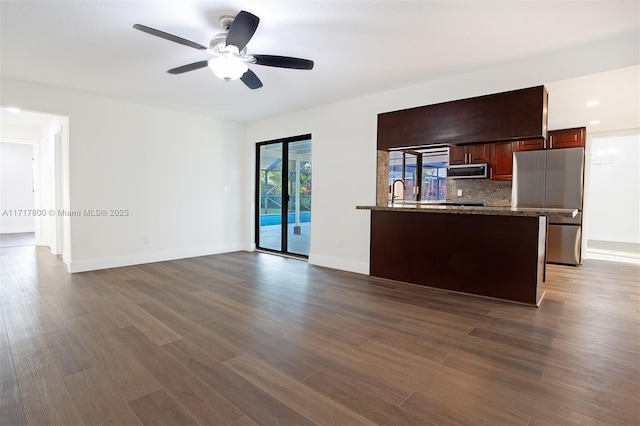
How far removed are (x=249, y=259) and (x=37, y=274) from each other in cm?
279

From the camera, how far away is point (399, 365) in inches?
83.0

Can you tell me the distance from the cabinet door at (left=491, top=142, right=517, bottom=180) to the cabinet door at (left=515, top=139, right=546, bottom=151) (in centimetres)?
10

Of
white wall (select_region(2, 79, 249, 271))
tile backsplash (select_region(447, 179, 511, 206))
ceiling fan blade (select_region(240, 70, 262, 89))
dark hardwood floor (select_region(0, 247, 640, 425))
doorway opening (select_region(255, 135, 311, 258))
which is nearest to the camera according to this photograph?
dark hardwood floor (select_region(0, 247, 640, 425))

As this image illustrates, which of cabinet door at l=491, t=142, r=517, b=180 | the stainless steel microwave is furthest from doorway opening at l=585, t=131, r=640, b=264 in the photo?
the stainless steel microwave

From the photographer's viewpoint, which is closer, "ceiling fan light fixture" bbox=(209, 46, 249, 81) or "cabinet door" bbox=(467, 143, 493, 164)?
"ceiling fan light fixture" bbox=(209, 46, 249, 81)

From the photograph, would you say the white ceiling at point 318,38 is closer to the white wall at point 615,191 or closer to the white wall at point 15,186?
the white wall at point 615,191

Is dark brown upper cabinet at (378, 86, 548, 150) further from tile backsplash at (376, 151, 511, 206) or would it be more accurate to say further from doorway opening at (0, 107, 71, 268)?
doorway opening at (0, 107, 71, 268)

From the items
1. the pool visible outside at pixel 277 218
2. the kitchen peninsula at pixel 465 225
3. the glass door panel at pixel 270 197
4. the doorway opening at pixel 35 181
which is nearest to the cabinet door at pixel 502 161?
the kitchen peninsula at pixel 465 225

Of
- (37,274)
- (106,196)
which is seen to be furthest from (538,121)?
(37,274)

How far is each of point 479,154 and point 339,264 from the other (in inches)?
128

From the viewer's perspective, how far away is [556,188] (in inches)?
216

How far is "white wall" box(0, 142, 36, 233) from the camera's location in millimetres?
8023

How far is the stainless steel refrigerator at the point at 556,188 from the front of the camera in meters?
5.34

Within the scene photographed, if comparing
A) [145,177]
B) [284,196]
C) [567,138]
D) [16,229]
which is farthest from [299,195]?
[16,229]
